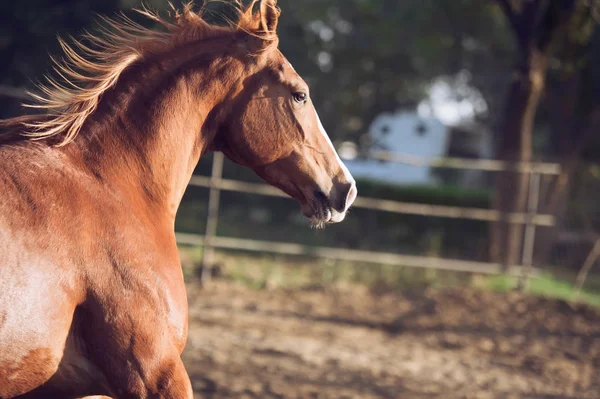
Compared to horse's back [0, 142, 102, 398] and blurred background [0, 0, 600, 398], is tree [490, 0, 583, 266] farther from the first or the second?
horse's back [0, 142, 102, 398]

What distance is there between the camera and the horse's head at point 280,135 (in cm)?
271

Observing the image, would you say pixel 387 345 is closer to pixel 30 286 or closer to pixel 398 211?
pixel 398 211

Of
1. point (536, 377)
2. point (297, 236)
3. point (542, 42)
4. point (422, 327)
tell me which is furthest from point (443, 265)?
point (297, 236)

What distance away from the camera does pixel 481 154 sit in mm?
34500

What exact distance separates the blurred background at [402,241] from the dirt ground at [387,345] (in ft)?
0.09

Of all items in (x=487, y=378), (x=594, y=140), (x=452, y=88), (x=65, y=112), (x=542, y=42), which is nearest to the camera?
(x=65, y=112)

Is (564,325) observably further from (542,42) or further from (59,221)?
(59,221)

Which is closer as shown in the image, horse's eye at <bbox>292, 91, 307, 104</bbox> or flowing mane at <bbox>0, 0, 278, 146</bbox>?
flowing mane at <bbox>0, 0, 278, 146</bbox>

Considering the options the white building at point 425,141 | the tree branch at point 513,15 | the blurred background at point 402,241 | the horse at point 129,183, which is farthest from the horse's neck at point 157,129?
the white building at point 425,141

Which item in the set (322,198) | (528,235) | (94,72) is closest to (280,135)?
(322,198)

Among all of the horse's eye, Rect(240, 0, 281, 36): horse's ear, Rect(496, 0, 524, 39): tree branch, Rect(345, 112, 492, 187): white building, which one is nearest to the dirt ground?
the horse's eye

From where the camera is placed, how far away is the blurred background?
20.0 ft

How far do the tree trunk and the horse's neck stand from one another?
25.8 ft

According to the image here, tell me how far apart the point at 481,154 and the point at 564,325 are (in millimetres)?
27632
